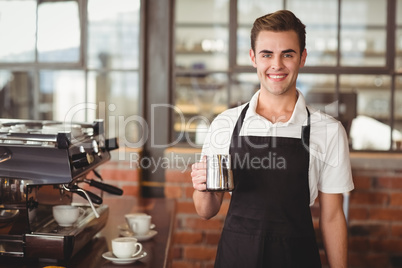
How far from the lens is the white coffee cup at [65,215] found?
1769 millimetres

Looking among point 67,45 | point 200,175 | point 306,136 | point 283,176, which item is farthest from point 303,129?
point 67,45

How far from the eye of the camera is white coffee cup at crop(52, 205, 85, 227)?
177cm

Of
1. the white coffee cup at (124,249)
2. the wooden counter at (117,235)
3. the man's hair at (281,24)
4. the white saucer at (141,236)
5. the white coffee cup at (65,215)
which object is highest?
the man's hair at (281,24)

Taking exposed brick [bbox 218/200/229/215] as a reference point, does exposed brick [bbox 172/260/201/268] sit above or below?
below

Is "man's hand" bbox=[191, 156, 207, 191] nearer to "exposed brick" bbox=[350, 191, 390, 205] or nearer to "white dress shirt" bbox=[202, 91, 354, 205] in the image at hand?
"white dress shirt" bbox=[202, 91, 354, 205]

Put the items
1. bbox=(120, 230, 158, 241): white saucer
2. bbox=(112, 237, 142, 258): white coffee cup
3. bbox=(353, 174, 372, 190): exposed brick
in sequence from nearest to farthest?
bbox=(112, 237, 142, 258): white coffee cup
bbox=(120, 230, 158, 241): white saucer
bbox=(353, 174, 372, 190): exposed brick

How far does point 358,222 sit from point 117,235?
1.65 meters

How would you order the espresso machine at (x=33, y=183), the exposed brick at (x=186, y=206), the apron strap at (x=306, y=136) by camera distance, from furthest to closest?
the exposed brick at (x=186, y=206) < the apron strap at (x=306, y=136) < the espresso machine at (x=33, y=183)

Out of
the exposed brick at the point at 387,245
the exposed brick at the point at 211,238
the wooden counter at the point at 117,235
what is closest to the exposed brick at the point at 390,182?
the exposed brick at the point at 387,245

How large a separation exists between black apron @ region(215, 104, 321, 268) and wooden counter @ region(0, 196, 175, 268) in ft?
0.82

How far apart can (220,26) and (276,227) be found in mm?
3667

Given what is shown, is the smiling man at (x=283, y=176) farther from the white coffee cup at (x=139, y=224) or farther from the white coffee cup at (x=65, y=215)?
the white coffee cup at (x=65, y=215)

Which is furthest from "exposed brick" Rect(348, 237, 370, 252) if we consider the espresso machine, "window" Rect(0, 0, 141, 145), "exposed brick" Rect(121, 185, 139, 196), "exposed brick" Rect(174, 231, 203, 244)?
the espresso machine

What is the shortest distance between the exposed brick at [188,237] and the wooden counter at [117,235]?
47cm
